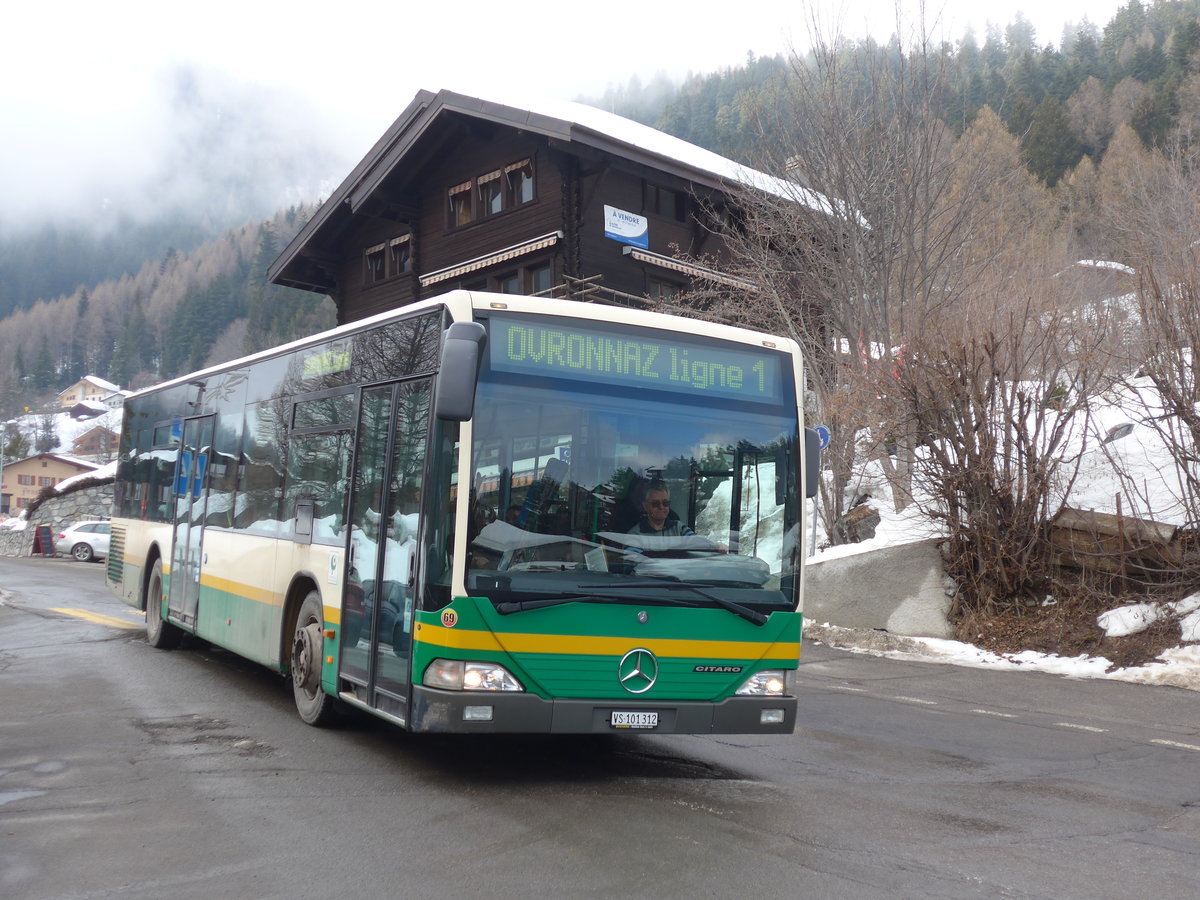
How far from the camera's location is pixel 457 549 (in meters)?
6.11

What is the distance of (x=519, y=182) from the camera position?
2911cm

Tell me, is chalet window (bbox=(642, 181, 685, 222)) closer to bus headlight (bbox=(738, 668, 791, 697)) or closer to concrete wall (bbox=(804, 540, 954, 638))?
concrete wall (bbox=(804, 540, 954, 638))

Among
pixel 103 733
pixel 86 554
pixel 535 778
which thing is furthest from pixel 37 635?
pixel 86 554

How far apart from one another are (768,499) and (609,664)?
142cm

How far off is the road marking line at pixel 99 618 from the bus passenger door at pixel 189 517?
3887mm

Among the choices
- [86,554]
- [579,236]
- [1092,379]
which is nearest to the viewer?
[1092,379]

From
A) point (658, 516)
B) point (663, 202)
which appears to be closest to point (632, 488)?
point (658, 516)

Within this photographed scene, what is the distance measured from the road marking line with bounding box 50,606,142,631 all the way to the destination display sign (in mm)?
10600

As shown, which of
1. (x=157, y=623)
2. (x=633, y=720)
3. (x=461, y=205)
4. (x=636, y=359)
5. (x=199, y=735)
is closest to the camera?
Answer: (x=633, y=720)

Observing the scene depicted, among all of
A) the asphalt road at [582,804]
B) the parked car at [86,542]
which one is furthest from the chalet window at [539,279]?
the parked car at [86,542]

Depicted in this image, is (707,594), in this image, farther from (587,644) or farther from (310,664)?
(310,664)

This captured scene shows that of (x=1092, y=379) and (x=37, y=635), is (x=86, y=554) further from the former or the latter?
(x=1092, y=379)

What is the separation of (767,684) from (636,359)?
2088mm

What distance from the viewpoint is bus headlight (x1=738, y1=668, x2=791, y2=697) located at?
6.73 meters
